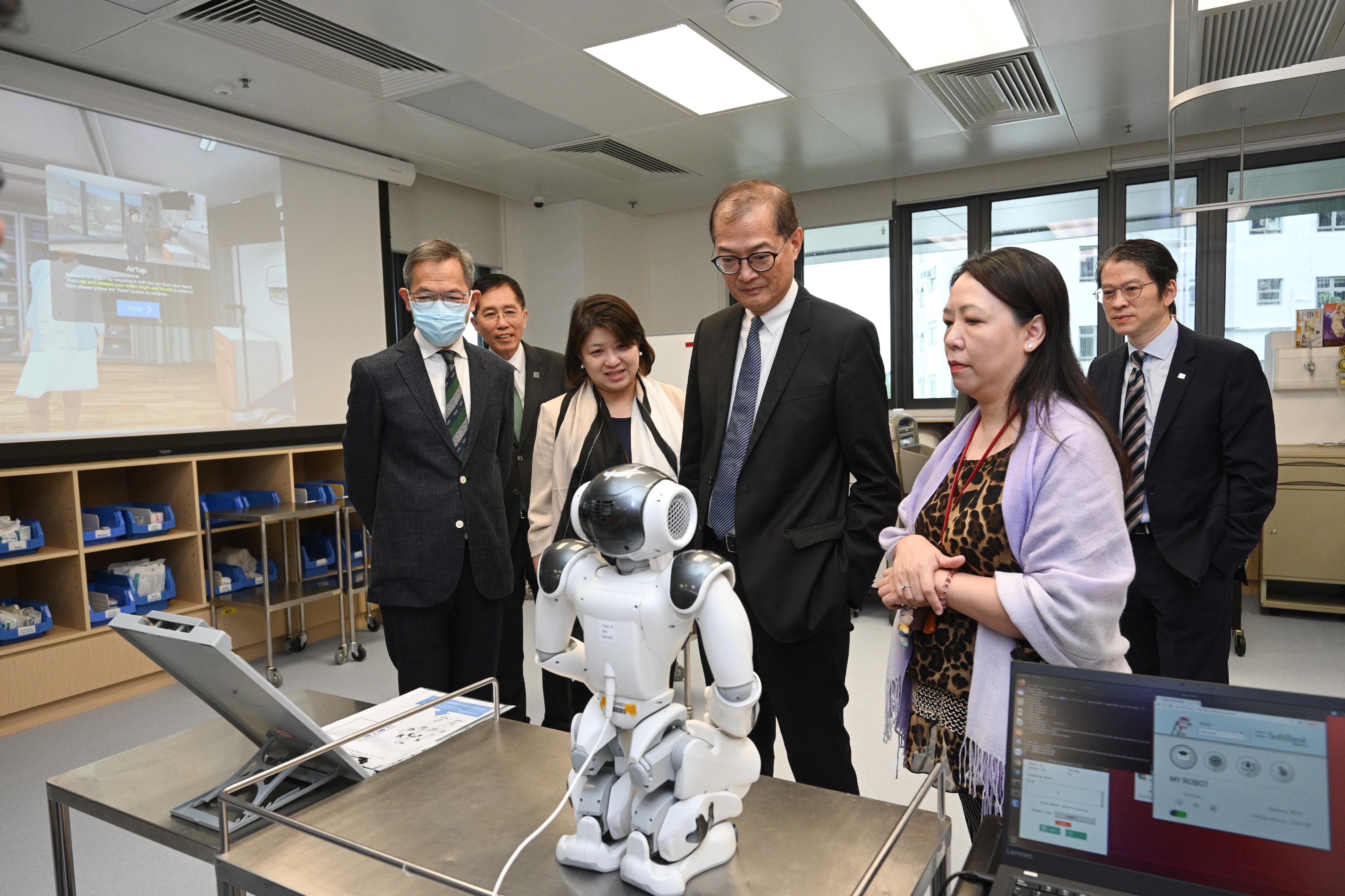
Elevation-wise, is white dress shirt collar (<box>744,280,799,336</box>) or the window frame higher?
the window frame

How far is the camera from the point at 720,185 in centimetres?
589

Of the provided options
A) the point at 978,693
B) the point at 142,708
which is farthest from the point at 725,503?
the point at 142,708

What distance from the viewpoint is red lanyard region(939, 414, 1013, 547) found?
1.27m

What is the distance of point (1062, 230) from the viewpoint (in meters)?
5.69

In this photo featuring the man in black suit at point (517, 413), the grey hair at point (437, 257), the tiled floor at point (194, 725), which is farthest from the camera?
the man in black suit at point (517, 413)

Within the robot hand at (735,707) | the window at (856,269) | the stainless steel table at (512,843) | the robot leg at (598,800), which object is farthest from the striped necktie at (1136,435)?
the window at (856,269)

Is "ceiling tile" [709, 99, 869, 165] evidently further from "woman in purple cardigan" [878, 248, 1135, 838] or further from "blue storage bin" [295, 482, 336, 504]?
"woman in purple cardigan" [878, 248, 1135, 838]

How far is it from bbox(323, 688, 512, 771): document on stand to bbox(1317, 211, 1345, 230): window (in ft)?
18.6

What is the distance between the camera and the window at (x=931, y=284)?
237 inches

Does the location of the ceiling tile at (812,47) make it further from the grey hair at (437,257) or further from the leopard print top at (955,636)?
the leopard print top at (955,636)

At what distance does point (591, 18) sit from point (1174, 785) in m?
3.32

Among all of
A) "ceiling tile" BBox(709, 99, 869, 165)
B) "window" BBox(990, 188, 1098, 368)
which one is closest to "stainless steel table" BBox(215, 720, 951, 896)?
"ceiling tile" BBox(709, 99, 869, 165)

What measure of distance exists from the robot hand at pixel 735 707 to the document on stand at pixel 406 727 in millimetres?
623

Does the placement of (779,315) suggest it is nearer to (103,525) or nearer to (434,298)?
(434,298)
